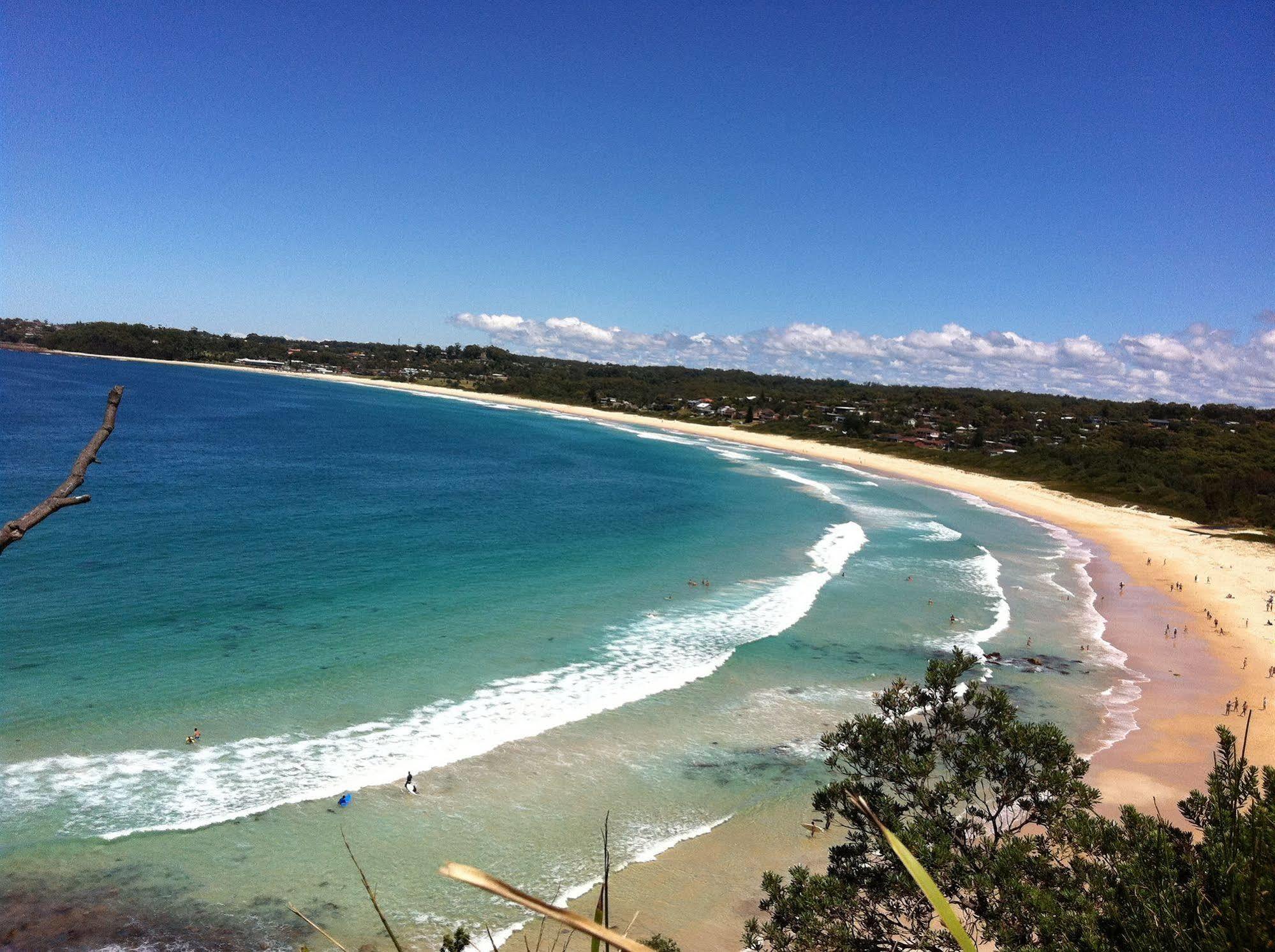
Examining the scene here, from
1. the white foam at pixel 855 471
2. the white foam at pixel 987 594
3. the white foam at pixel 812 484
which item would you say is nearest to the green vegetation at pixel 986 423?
the white foam at pixel 855 471

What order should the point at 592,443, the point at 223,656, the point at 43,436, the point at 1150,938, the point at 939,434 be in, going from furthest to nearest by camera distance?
1. the point at 939,434
2. the point at 592,443
3. the point at 43,436
4. the point at 223,656
5. the point at 1150,938

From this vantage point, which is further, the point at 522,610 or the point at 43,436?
the point at 43,436

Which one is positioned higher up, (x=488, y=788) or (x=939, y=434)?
(x=939, y=434)

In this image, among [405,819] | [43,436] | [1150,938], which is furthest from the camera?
[43,436]

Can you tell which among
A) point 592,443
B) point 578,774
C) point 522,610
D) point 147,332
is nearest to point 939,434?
point 592,443

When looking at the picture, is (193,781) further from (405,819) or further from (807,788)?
(807,788)

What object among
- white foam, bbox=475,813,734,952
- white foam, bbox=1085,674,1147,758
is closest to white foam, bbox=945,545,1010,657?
white foam, bbox=1085,674,1147,758

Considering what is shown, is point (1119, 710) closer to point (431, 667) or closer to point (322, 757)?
point (431, 667)

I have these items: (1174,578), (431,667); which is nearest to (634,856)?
(431,667)
